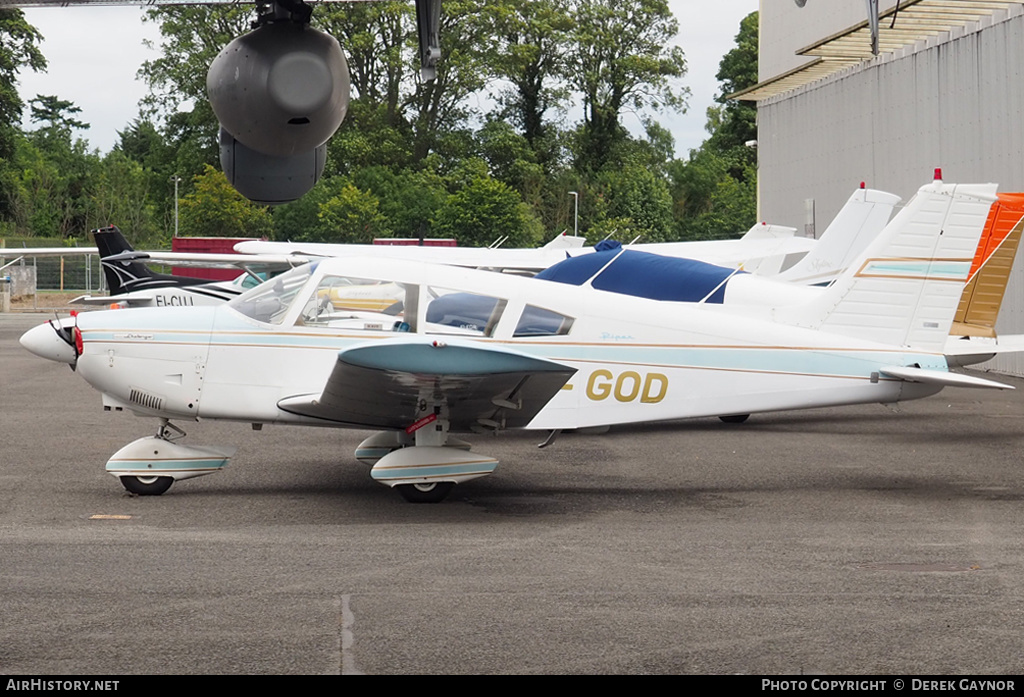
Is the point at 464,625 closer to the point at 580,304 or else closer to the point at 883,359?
the point at 580,304

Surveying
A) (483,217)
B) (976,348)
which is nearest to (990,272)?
(976,348)

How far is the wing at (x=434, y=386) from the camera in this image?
23.7 feet

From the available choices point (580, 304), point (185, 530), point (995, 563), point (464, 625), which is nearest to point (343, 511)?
point (185, 530)

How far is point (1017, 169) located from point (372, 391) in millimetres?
13819

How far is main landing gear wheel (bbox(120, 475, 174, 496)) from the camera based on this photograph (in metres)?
8.19

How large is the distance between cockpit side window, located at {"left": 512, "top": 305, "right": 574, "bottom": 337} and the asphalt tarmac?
3.81 ft

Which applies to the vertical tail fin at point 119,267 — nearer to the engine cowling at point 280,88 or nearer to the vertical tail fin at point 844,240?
the vertical tail fin at point 844,240

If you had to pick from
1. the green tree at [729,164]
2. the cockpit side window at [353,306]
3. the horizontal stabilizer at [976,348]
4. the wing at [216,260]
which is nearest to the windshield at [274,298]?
the cockpit side window at [353,306]

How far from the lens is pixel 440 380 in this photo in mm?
7535

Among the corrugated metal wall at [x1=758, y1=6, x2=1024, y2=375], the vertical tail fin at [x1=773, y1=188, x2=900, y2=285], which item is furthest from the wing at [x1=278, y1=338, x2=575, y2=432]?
the corrugated metal wall at [x1=758, y1=6, x2=1024, y2=375]

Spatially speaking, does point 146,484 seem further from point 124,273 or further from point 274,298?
point 124,273

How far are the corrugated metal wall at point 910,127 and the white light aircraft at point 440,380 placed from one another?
1090 centimetres

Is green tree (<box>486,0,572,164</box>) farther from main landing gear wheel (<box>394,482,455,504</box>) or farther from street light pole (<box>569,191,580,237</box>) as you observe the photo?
street light pole (<box>569,191,580,237</box>)

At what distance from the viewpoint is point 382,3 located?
4406 mm
